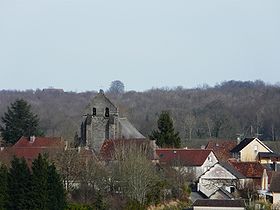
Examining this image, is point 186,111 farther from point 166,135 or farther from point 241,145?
point 166,135

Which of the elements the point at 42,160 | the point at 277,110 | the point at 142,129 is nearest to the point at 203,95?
the point at 277,110

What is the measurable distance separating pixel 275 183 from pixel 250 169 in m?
4.11

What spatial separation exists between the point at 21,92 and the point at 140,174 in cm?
13057

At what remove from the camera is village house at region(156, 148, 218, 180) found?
46.2 meters

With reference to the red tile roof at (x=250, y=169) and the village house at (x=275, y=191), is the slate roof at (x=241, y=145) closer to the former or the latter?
the red tile roof at (x=250, y=169)

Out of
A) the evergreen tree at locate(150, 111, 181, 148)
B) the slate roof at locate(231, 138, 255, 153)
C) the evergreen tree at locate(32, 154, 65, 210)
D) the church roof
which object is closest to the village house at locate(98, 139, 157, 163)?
the church roof

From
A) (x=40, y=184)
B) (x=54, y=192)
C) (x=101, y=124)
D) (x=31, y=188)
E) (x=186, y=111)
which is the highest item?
(x=186, y=111)

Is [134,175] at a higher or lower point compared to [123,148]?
lower

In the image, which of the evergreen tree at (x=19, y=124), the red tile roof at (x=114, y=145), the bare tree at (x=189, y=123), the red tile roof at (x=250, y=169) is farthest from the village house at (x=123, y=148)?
the bare tree at (x=189, y=123)

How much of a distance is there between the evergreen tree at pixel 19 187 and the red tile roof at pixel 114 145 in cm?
950

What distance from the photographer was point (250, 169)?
155 ft

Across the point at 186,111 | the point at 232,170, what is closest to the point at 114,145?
the point at 232,170

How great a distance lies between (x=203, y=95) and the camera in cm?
14088

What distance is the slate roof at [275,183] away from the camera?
42719mm
